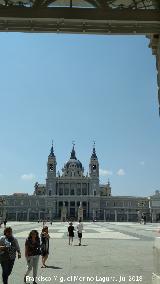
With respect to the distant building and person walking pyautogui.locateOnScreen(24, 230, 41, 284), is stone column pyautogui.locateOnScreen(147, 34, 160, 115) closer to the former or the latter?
person walking pyautogui.locateOnScreen(24, 230, 41, 284)

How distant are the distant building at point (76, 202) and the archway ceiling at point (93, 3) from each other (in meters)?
128

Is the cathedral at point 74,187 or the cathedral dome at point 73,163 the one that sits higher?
the cathedral dome at point 73,163

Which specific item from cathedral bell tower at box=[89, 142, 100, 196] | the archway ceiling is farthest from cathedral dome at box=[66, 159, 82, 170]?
the archway ceiling

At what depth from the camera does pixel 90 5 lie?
26.5 ft

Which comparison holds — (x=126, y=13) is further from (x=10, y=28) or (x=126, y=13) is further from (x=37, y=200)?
(x=37, y=200)

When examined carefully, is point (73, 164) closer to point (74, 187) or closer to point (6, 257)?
point (74, 187)

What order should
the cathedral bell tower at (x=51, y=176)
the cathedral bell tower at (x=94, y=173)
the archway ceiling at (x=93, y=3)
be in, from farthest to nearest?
the cathedral bell tower at (x=94, y=173) → the cathedral bell tower at (x=51, y=176) → the archway ceiling at (x=93, y=3)

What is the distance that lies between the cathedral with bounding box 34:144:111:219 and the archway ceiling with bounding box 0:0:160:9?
125889 mm

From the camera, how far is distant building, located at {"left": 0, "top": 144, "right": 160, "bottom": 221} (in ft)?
443

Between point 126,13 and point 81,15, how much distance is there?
0.96 m

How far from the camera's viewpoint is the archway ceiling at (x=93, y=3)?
294 inches

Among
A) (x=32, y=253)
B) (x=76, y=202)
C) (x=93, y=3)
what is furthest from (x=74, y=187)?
(x=93, y=3)

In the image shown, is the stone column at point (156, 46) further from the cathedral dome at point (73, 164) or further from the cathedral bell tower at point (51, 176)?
the cathedral dome at point (73, 164)

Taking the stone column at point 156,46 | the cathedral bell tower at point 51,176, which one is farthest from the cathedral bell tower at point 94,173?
the stone column at point 156,46
